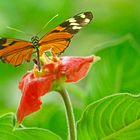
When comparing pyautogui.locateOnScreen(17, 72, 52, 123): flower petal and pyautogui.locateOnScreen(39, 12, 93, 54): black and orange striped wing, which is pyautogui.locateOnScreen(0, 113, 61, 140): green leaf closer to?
pyautogui.locateOnScreen(17, 72, 52, 123): flower petal

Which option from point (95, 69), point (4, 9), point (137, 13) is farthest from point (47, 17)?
point (95, 69)

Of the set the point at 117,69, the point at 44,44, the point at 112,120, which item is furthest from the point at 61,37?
the point at 117,69

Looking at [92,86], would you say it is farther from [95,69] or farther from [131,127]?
[131,127]

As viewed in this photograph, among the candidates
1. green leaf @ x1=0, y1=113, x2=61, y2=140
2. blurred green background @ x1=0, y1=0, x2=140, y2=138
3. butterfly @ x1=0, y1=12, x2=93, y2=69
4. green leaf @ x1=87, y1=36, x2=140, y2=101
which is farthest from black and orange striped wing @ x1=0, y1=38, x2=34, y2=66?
blurred green background @ x1=0, y1=0, x2=140, y2=138

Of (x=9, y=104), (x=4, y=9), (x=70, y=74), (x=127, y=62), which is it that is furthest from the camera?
(x=4, y=9)

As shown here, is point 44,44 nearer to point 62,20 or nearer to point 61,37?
point 61,37

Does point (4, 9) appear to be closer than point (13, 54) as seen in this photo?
No
